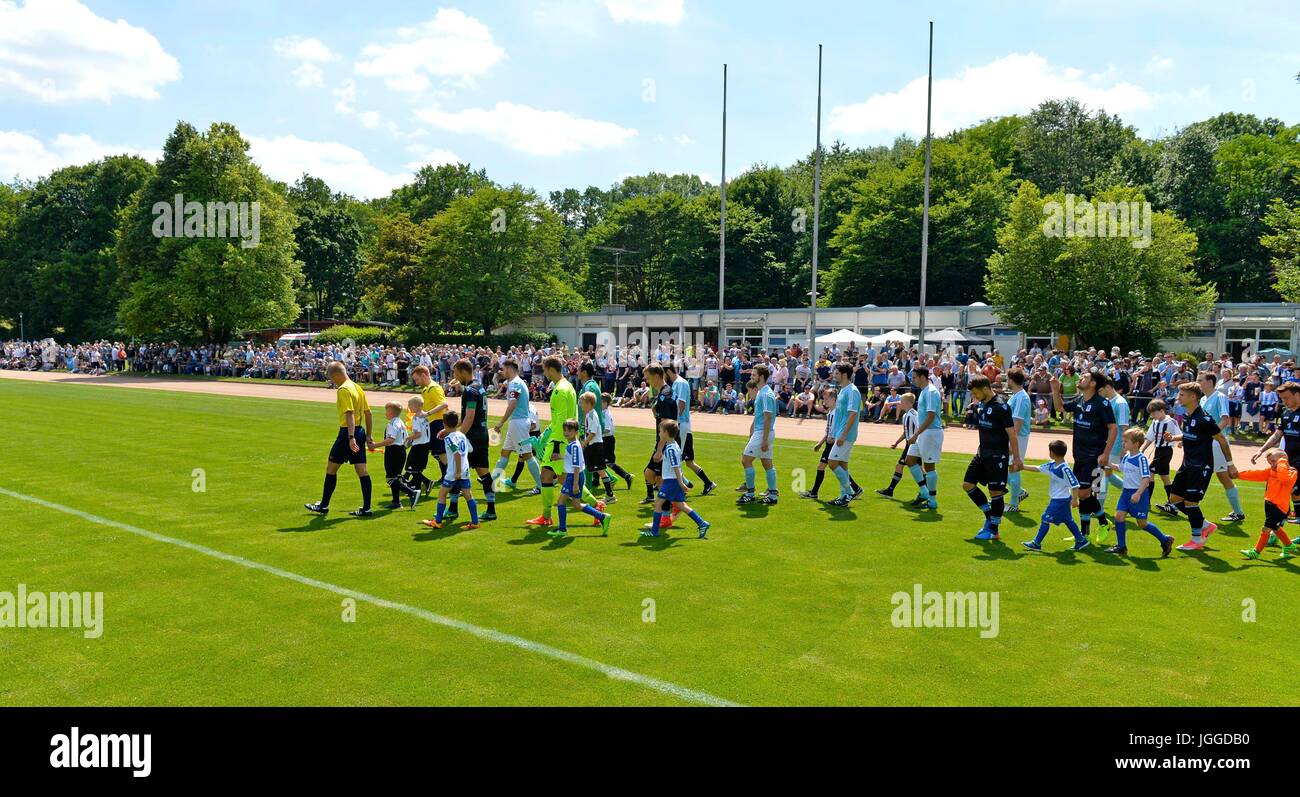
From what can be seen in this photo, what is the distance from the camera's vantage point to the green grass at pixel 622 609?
6176mm

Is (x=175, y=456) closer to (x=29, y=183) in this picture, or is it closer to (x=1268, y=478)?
(x=1268, y=478)

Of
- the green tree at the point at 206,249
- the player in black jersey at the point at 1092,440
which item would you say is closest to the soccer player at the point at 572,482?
the player in black jersey at the point at 1092,440

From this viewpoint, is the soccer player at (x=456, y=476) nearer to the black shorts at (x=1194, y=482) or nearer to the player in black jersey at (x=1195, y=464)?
the player in black jersey at (x=1195, y=464)

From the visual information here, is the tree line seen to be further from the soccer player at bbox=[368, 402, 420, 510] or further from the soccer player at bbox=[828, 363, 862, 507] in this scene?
the soccer player at bbox=[368, 402, 420, 510]

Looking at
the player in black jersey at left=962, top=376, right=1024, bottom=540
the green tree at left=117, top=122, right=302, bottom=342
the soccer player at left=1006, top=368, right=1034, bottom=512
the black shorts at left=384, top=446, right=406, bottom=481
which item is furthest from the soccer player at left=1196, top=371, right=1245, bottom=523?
the green tree at left=117, top=122, right=302, bottom=342

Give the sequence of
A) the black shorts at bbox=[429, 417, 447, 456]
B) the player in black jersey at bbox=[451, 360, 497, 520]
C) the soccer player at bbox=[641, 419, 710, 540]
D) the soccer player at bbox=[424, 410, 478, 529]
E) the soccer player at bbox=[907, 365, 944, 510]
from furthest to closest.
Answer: the black shorts at bbox=[429, 417, 447, 456] → the soccer player at bbox=[907, 365, 944, 510] → the player in black jersey at bbox=[451, 360, 497, 520] → the soccer player at bbox=[424, 410, 478, 529] → the soccer player at bbox=[641, 419, 710, 540]

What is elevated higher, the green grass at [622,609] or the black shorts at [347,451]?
the black shorts at [347,451]

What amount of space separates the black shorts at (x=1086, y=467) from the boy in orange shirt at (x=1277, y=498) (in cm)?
151

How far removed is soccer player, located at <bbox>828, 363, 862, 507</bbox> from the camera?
12664mm

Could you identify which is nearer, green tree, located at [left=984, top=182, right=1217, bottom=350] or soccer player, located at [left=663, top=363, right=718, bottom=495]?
soccer player, located at [left=663, top=363, right=718, bottom=495]

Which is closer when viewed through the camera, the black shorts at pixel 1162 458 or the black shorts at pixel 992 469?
the black shorts at pixel 992 469

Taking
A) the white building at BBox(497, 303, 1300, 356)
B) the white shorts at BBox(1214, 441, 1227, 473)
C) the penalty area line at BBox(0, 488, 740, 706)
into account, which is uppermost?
the white building at BBox(497, 303, 1300, 356)

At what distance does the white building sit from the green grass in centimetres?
2771

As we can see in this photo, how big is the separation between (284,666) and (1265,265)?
208ft
